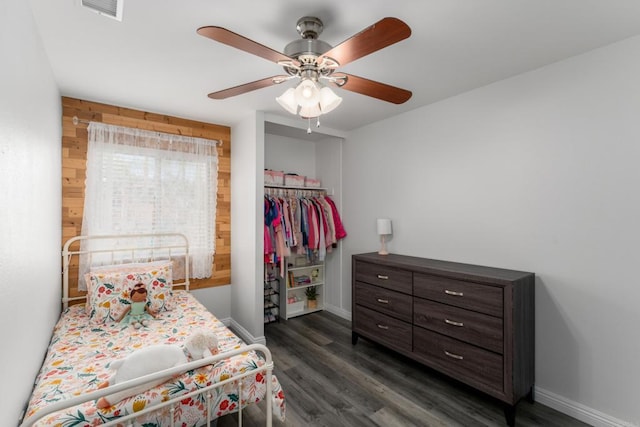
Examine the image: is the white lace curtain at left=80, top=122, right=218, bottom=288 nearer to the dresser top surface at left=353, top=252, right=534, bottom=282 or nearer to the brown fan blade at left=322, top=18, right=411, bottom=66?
the dresser top surface at left=353, top=252, right=534, bottom=282

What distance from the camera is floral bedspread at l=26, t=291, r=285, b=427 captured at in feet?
4.64

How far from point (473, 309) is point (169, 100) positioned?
10.6 ft

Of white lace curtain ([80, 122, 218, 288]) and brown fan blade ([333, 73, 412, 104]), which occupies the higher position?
brown fan blade ([333, 73, 412, 104])

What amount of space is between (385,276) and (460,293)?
2.42 feet

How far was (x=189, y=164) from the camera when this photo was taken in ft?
11.2

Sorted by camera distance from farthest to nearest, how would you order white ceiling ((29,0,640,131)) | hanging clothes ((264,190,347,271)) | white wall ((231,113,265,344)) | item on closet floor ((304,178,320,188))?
item on closet floor ((304,178,320,188)) < hanging clothes ((264,190,347,271)) < white wall ((231,113,265,344)) < white ceiling ((29,0,640,131))

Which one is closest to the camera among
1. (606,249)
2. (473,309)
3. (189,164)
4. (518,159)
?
(606,249)

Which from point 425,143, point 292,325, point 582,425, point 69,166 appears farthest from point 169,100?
point 582,425

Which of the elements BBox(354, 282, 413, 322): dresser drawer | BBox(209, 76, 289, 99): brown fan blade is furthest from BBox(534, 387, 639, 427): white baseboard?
BBox(209, 76, 289, 99): brown fan blade

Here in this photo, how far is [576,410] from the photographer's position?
6.79ft

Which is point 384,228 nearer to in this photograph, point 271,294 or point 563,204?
point 563,204

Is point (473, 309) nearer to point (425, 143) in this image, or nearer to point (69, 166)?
point (425, 143)

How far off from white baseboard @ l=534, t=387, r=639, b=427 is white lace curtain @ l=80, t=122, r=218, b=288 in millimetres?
3344

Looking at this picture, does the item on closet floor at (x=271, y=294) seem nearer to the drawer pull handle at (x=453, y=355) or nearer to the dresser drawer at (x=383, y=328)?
the dresser drawer at (x=383, y=328)
